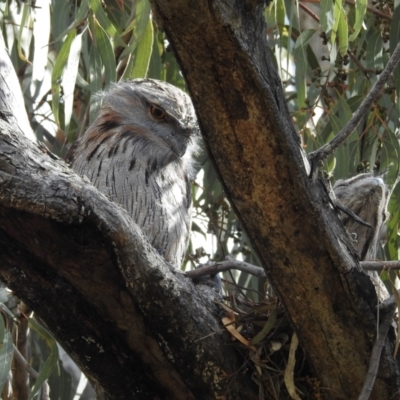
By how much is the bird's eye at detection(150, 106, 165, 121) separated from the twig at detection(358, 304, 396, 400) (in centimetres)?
150

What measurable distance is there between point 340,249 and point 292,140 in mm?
319

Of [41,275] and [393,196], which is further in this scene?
[393,196]

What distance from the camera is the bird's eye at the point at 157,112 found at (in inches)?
133

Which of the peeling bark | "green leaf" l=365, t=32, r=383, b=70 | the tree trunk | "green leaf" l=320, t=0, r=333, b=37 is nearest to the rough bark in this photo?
the tree trunk

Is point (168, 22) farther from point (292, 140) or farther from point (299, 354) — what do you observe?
point (299, 354)

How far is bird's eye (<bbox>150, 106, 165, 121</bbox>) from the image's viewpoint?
339cm

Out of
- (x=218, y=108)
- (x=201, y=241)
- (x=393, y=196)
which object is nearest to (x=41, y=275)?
(x=218, y=108)

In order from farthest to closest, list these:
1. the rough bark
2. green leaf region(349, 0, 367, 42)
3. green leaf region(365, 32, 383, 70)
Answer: green leaf region(365, 32, 383, 70), green leaf region(349, 0, 367, 42), the rough bark

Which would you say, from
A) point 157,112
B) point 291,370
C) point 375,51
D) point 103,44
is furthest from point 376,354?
point 375,51

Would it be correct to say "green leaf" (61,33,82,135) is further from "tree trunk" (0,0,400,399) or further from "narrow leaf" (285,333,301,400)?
"narrow leaf" (285,333,301,400)

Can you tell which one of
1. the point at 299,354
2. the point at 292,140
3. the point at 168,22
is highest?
the point at 168,22

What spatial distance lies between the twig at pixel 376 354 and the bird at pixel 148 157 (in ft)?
4.24

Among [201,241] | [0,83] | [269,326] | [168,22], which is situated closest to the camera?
[168,22]

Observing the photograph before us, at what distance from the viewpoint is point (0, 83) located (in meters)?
2.54
